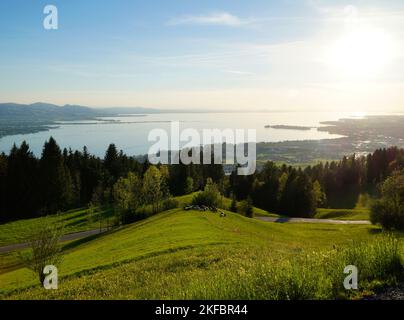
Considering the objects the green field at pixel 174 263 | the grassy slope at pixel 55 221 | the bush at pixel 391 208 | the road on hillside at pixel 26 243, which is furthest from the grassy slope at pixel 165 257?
the grassy slope at pixel 55 221

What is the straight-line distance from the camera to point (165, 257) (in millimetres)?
29344

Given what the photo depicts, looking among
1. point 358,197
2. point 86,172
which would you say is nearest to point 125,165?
point 86,172

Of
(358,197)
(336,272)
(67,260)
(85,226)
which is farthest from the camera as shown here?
(358,197)

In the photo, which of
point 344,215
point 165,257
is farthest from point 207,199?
point 344,215

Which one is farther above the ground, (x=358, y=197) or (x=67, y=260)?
(x=67, y=260)

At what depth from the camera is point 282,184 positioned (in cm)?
11650

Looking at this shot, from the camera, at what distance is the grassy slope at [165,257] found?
18.9 meters

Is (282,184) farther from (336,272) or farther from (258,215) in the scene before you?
(336,272)

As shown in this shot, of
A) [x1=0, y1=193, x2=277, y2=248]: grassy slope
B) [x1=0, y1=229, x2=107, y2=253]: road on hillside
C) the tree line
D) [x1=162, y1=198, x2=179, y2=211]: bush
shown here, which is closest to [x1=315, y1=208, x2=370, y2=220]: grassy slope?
[x1=0, y1=193, x2=277, y2=248]: grassy slope

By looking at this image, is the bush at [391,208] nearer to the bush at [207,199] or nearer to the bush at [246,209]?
the bush at [207,199]

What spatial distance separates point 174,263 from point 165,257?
4.05 m
